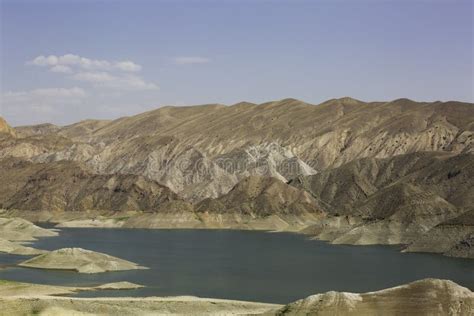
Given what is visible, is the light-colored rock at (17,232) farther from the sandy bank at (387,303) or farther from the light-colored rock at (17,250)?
the sandy bank at (387,303)

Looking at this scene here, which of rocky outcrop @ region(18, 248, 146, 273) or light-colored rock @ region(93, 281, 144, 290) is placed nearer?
light-colored rock @ region(93, 281, 144, 290)

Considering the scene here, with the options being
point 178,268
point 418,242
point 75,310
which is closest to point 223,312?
point 75,310

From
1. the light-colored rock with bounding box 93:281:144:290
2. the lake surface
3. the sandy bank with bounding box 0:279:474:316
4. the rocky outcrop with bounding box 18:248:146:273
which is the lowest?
the lake surface

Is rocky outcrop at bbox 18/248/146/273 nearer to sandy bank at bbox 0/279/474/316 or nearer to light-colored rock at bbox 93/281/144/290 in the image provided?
light-colored rock at bbox 93/281/144/290

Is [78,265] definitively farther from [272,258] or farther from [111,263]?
[272,258]

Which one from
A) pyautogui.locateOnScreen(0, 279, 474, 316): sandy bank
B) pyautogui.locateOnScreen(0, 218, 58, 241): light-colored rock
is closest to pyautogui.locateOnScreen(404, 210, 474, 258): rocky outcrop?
pyautogui.locateOnScreen(0, 218, 58, 241): light-colored rock
